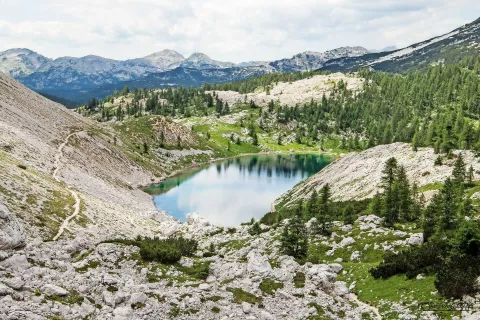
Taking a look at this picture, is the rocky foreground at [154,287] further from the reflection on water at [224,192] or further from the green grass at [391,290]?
the reflection on water at [224,192]

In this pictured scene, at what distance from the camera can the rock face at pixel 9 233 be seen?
30828mm

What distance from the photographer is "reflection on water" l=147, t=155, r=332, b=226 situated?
384 feet

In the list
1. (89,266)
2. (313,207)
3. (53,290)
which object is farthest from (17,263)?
(313,207)

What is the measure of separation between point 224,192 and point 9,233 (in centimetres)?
11572

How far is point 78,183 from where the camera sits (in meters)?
93.4

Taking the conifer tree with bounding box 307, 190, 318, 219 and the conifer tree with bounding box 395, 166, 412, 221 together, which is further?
the conifer tree with bounding box 307, 190, 318, 219

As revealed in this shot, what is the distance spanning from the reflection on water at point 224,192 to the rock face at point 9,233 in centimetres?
7236

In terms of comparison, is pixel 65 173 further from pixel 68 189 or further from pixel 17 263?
pixel 17 263

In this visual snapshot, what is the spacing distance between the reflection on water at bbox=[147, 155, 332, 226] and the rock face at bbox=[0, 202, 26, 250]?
237 ft

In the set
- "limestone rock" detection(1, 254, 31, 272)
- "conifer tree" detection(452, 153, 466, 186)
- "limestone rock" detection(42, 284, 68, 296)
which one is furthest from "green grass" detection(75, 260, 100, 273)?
"conifer tree" detection(452, 153, 466, 186)

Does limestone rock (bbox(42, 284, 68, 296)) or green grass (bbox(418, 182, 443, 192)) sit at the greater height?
limestone rock (bbox(42, 284, 68, 296))

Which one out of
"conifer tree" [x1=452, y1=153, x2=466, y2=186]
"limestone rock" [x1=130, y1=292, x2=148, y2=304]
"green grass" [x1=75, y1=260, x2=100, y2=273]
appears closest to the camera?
"limestone rock" [x1=130, y1=292, x2=148, y2=304]

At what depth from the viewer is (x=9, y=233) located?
32.1 m

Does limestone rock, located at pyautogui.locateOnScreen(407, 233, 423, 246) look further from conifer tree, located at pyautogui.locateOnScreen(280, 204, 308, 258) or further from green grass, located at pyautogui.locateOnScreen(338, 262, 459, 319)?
conifer tree, located at pyautogui.locateOnScreen(280, 204, 308, 258)
